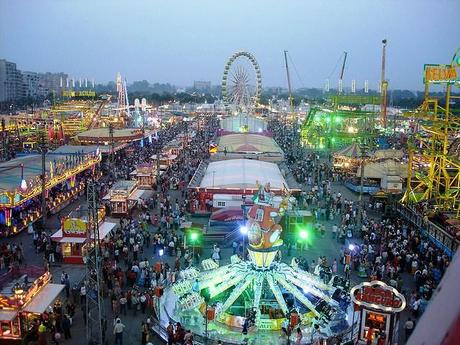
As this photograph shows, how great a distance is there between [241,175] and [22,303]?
1787 centimetres

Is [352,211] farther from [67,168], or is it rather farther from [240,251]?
[67,168]

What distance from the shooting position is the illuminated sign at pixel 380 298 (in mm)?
12367

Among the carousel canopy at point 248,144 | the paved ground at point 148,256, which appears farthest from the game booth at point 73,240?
the carousel canopy at point 248,144

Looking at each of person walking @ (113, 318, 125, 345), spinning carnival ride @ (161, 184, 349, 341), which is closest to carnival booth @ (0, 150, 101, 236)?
spinning carnival ride @ (161, 184, 349, 341)

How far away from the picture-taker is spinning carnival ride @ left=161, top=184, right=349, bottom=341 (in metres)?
13.6

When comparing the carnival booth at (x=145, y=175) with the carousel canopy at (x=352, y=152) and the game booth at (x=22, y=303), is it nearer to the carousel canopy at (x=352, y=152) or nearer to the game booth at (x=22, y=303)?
the carousel canopy at (x=352, y=152)

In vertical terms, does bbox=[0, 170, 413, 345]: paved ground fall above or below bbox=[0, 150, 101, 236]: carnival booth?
below

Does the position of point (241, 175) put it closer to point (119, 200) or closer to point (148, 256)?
point (119, 200)

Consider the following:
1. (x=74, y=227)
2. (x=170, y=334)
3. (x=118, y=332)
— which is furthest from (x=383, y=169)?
(x=118, y=332)

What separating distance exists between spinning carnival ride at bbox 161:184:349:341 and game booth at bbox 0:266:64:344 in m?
3.60

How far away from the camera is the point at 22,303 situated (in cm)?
1312

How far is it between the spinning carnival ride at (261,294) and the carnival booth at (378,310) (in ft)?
3.82

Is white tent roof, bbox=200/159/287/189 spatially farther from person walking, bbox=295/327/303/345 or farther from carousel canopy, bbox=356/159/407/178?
person walking, bbox=295/327/303/345

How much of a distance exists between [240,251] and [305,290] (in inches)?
270
